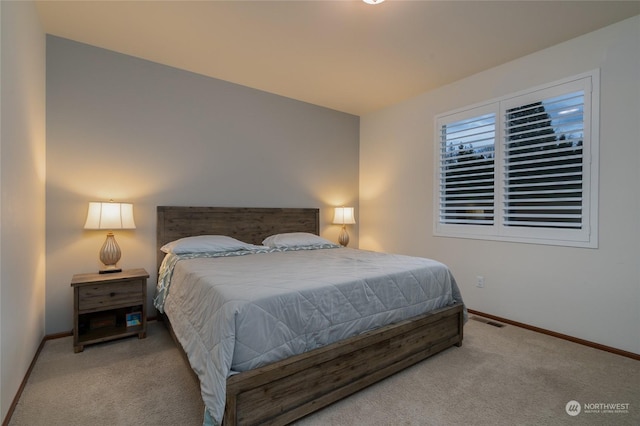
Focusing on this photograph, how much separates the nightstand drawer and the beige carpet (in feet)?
1.13

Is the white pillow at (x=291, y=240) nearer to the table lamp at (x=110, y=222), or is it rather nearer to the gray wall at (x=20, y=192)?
the table lamp at (x=110, y=222)

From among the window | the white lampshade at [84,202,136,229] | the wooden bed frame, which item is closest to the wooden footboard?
the wooden bed frame

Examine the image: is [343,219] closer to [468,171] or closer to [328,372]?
[468,171]

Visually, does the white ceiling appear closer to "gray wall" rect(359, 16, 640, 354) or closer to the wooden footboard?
"gray wall" rect(359, 16, 640, 354)

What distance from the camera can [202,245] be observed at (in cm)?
292

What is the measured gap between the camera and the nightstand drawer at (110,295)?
8.04 ft

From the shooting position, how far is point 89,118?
9.39 ft

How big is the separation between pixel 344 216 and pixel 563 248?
244cm

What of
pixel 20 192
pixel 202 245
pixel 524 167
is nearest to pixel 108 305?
pixel 202 245

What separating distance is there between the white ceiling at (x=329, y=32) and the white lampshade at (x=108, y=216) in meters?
1.49

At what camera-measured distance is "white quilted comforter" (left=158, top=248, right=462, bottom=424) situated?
1483 mm

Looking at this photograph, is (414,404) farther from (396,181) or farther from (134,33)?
(134,33)

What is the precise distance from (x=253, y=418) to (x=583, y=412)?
184 cm

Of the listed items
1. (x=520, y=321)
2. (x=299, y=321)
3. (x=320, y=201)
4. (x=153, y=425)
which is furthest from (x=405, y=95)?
(x=153, y=425)
